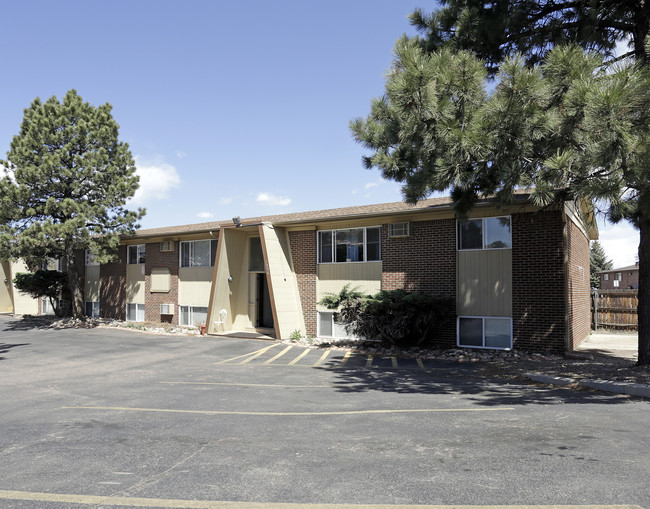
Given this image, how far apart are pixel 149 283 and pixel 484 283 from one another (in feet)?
50.6

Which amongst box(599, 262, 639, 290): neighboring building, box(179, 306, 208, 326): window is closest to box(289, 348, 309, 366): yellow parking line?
box(179, 306, 208, 326): window

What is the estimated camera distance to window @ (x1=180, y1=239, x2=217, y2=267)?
20.8 m

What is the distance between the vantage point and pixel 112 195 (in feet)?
72.4

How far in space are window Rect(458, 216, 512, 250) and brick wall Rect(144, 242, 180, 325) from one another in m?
12.9

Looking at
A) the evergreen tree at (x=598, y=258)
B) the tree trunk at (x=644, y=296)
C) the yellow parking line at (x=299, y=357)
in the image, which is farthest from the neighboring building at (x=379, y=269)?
the evergreen tree at (x=598, y=258)

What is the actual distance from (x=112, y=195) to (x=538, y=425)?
67.9 ft

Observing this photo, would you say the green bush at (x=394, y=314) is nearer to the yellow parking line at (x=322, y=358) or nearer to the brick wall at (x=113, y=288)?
the yellow parking line at (x=322, y=358)

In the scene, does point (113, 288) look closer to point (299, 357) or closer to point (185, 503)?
point (299, 357)

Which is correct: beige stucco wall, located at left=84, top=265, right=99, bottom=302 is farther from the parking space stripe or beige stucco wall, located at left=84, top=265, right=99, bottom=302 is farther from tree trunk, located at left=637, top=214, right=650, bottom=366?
tree trunk, located at left=637, top=214, right=650, bottom=366

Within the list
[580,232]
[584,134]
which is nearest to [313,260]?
[580,232]

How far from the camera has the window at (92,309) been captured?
25.5 meters

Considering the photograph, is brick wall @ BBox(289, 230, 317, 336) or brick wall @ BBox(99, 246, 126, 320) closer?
brick wall @ BBox(289, 230, 317, 336)

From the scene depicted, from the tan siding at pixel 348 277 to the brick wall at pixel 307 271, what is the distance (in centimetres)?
29

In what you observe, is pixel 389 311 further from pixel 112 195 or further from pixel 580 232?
pixel 112 195
